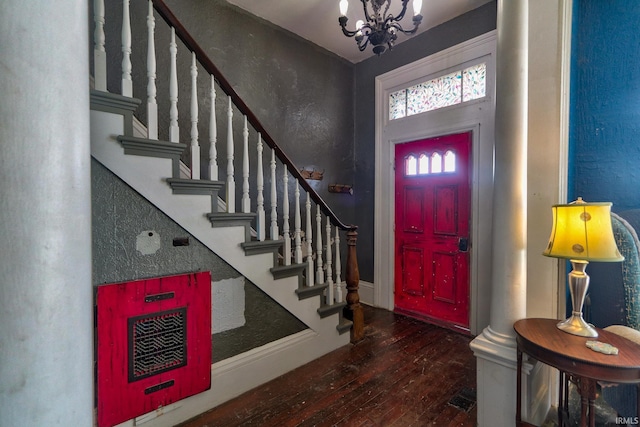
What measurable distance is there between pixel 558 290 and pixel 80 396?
2.32 meters

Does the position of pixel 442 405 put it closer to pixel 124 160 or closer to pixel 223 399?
pixel 223 399

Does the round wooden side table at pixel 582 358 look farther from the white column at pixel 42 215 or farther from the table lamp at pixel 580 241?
the white column at pixel 42 215

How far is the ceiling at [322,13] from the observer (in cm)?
296

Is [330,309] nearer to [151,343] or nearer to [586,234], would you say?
[151,343]

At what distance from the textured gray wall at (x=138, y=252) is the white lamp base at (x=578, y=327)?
6.25 feet

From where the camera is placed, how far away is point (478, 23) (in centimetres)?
298

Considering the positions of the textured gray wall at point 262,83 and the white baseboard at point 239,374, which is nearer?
the white baseboard at point 239,374

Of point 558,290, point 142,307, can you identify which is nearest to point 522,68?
point 558,290

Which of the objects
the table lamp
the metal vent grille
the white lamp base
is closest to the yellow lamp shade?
the table lamp

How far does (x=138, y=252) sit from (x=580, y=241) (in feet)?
7.60

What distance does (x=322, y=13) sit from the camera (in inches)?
123

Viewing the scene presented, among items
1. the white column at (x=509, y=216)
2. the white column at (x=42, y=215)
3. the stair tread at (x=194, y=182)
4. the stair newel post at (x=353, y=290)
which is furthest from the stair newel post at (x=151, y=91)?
the white column at (x=509, y=216)

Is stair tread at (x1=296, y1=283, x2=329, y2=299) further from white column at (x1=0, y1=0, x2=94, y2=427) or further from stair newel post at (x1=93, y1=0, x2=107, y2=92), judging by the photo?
stair newel post at (x1=93, y1=0, x2=107, y2=92)

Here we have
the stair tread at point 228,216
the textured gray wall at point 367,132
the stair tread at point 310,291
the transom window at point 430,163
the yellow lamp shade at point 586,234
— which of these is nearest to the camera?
the yellow lamp shade at point 586,234
